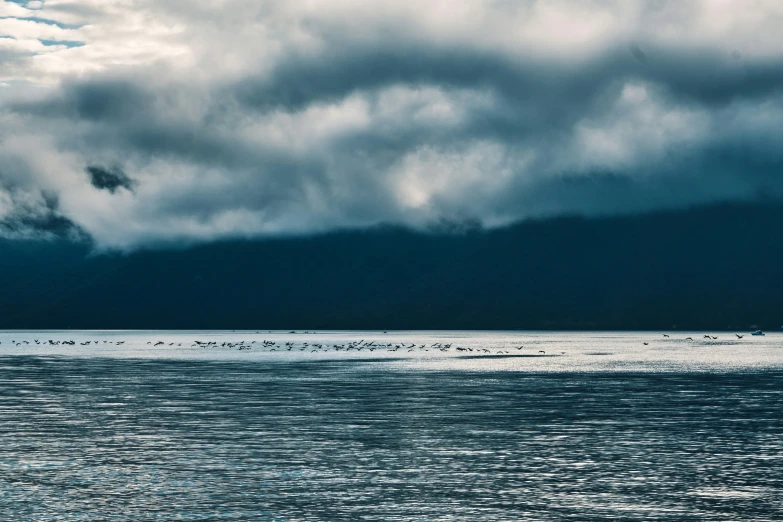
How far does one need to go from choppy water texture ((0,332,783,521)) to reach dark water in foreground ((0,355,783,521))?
15 cm

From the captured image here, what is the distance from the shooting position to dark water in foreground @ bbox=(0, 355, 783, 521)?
3753 cm

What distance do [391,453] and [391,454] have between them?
1.13ft

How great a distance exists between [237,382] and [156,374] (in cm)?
2114

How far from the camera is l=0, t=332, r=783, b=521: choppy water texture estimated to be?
37562 millimetres

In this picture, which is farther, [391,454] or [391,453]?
[391,453]

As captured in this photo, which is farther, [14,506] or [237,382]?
[237,382]

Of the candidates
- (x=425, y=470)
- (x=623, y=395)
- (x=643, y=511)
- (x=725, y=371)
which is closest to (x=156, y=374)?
(x=623, y=395)

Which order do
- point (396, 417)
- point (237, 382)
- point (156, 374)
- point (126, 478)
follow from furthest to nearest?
point (156, 374)
point (237, 382)
point (396, 417)
point (126, 478)

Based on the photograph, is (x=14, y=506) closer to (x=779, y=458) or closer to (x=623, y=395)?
(x=779, y=458)

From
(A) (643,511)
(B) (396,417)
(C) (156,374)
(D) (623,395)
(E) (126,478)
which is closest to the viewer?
(A) (643,511)

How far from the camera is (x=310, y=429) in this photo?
198 ft

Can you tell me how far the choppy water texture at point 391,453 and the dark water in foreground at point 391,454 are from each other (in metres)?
0.15

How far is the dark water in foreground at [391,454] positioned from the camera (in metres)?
37.5

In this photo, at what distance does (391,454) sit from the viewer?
50406 millimetres
